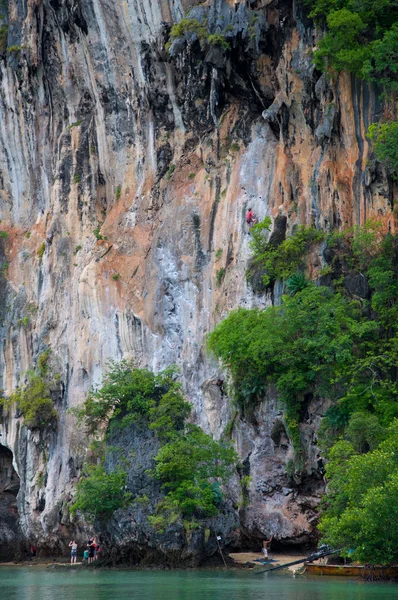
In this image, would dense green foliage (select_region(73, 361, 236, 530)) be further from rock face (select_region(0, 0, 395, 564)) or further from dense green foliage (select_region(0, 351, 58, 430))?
dense green foliage (select_region(0, 351, 58, 430))

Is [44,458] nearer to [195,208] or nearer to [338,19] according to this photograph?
[195,208]

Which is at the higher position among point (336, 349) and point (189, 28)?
point (189, 28)

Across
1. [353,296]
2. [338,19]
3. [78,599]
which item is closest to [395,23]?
[338,19]

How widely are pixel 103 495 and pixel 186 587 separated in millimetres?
8515

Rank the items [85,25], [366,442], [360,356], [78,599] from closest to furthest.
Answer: [78,599] → [366,442] → [360,356] → [85,25]

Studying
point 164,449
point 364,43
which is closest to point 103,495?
point 164,449

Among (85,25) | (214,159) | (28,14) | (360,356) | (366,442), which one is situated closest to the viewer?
(366,442)

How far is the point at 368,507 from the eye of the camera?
70.2ft

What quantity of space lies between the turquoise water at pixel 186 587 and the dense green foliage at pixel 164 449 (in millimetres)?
2154

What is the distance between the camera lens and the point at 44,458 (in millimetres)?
39312

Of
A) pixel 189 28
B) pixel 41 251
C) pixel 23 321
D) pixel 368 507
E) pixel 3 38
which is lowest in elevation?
pixel 368 507

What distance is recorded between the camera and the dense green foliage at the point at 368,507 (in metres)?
21.2

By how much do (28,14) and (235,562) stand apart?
86.7 ft

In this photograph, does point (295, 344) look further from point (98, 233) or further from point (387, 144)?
point (98, 233)
